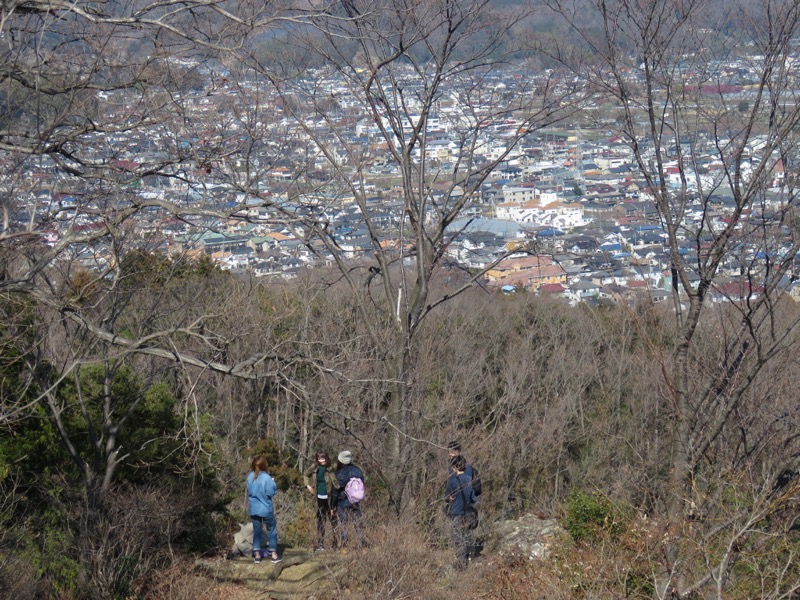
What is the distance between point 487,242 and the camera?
15.3 meters

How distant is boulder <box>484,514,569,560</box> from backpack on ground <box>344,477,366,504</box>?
1.83 m

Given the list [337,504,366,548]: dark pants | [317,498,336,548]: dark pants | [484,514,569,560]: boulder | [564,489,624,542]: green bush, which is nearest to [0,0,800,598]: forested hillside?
[564,489,624,542]: green bush

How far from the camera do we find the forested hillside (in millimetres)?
7254

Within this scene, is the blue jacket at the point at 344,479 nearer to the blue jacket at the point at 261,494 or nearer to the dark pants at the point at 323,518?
the dark pants at the point at 323,518

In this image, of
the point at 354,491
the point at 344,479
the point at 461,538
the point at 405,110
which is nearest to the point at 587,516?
the point at 461,538

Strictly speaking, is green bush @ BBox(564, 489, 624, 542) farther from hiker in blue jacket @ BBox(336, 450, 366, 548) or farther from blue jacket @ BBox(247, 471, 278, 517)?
blue jacket @ BBox(247, 471, 278, 517)

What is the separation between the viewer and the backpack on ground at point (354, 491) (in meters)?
9.69

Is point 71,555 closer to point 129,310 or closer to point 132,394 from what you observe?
point 132,394

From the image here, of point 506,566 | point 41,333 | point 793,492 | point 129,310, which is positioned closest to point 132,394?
point 41,333

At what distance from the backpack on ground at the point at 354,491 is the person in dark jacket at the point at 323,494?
0.81 feet

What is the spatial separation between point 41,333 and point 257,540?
3.21 meters

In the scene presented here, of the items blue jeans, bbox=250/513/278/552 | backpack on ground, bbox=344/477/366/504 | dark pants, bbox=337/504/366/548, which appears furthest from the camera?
backpack on ground, bbox=344/477/366/504

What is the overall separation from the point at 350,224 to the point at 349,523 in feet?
15.8

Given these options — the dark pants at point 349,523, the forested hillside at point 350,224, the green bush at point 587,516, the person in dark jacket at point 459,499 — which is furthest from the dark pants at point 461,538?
the green bush at point 587,516
